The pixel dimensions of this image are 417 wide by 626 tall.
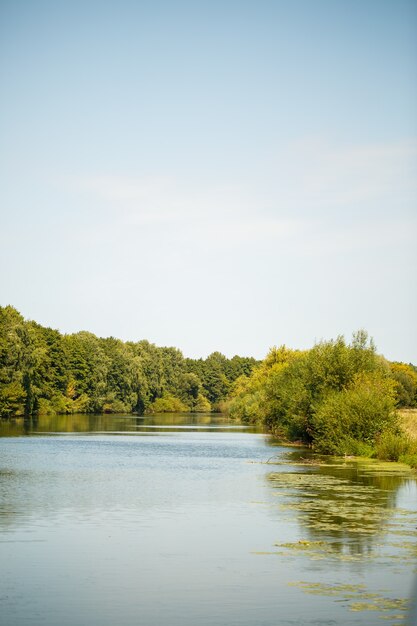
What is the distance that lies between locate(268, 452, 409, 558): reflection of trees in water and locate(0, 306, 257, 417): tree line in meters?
75.0

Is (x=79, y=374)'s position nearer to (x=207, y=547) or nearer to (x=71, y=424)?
(x=71, y=424)

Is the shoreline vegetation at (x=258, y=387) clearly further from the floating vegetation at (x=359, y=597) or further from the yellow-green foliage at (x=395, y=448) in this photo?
the floating vegetation at (x=359, y=597)

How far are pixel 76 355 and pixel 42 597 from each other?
135 metres

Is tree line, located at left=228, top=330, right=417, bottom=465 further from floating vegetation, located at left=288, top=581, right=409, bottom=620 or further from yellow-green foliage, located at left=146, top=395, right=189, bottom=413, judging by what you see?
yellow-green foliage, located at left=146, top=395, right=189, bottom=413

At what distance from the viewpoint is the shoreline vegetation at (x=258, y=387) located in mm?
48031

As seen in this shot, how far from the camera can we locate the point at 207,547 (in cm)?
2028

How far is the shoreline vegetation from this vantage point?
158ft

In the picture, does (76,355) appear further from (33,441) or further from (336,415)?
(336,415)

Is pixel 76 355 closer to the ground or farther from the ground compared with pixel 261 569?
farther from the ground

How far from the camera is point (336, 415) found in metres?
48.8

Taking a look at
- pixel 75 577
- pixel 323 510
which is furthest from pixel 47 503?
pixel 75 577

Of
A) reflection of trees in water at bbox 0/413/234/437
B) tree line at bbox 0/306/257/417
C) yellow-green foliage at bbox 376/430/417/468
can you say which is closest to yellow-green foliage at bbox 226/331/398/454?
yellow-green foliage at bbox 376/430/417/468

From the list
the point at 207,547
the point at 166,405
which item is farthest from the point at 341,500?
the point at 166,405

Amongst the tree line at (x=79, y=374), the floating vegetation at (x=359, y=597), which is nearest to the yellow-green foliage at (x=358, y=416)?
the floating vegetation at (x=359, y=597)
